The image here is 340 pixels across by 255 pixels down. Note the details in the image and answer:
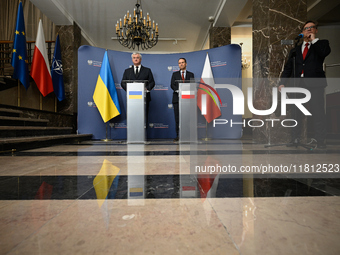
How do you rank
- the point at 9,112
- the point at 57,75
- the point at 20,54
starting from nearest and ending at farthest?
1. the point at 9,112
2. the point at 20,54
3. the point at 57,75

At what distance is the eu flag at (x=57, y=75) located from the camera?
598cm

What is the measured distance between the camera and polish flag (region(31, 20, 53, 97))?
17.0 ft

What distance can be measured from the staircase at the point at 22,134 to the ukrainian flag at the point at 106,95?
70cm

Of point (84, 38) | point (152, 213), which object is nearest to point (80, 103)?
point (84, 38)

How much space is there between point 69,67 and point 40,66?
3.93 feet

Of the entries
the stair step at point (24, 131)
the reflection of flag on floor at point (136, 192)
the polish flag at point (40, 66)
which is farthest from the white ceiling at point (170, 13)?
the reflection of flag on floor at point (136, 192)

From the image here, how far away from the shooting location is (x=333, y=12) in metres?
6.09

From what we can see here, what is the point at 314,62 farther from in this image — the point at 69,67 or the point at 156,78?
the point at 69,67

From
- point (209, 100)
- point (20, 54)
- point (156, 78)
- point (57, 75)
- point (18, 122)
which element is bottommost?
point (18, 122)

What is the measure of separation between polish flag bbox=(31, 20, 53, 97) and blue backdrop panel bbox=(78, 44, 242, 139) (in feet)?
3.24

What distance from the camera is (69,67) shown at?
21.0 ft

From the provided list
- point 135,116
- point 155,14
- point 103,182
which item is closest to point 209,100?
point 103,182

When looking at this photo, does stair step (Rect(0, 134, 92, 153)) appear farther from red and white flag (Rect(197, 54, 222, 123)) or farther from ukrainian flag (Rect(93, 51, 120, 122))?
red and white flag (Rect(197, 54, 222, 123))

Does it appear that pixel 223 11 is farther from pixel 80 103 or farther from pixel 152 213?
pixel 152 213
